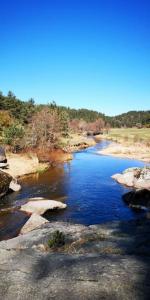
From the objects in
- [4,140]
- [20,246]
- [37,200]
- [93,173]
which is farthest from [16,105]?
[20,246]

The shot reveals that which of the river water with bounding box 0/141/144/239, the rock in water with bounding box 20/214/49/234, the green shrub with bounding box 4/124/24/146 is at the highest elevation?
the green shrub with bounding box 4/124/24/146

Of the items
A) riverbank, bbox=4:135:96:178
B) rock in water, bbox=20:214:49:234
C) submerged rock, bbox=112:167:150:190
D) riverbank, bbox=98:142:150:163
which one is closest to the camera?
rock in water, bbox=20:214:49:234

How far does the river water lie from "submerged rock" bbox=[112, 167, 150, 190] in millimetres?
1457

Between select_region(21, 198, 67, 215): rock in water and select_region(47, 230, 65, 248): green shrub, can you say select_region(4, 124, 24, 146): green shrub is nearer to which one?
select_region(21, 198, 67, 215): rock in water

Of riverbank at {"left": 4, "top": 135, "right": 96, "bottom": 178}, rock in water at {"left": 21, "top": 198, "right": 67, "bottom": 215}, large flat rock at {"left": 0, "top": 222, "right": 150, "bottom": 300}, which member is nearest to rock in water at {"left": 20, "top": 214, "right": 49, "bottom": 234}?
rock in water at {"left": 21, "top": 198, "right": 67, "bottom": 215}

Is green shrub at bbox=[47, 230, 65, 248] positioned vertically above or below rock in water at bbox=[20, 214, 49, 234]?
above

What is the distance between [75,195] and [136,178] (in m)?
11.9

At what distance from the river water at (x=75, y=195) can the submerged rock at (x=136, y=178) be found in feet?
4.78

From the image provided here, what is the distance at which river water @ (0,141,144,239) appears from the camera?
105 feet

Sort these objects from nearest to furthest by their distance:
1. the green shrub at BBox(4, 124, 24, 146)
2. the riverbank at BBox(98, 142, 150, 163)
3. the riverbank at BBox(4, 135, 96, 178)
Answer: the riverbank at BBox(4, 135, 96, 178) < the green shrub at BBox(4, 124, 24, 146) < the riverbank at BBox(98, 142, 150, 163)

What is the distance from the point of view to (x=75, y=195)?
41406 millimetres

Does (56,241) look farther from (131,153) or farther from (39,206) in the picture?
(131,153)

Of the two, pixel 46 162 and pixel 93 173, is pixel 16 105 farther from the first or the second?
pixel 93 173

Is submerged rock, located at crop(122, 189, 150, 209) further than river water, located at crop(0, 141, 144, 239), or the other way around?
submerged rock, located at crop(122, 189, 150, 209)
